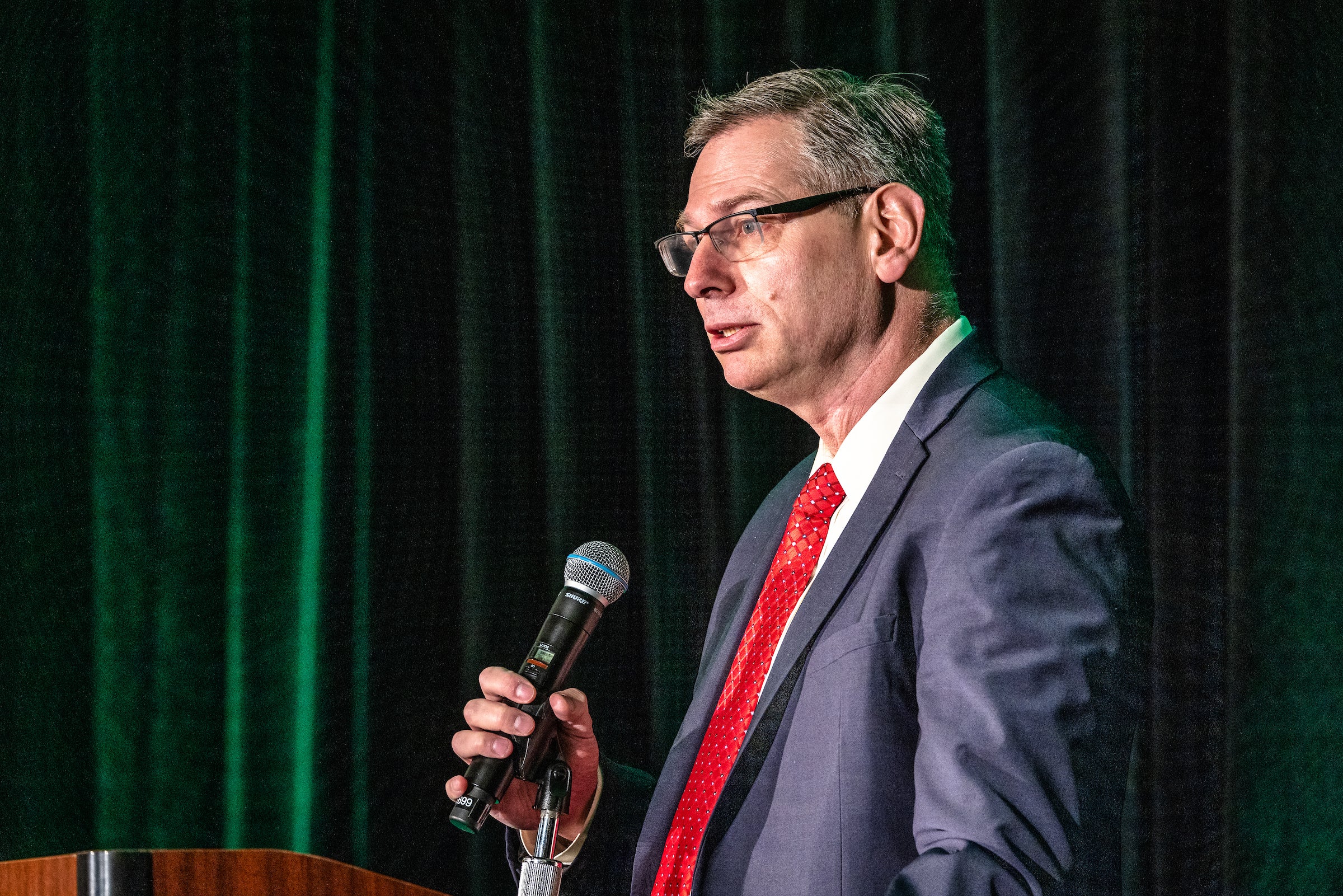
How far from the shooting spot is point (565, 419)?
91.6 inches

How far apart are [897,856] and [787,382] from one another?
63cm

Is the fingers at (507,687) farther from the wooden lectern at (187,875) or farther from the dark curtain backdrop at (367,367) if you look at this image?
the dark curtain backdrop at (367,367)

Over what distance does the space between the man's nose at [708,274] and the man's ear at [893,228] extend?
7.9 inches

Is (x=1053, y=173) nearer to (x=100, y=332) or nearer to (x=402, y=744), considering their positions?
(x=402, y=744)

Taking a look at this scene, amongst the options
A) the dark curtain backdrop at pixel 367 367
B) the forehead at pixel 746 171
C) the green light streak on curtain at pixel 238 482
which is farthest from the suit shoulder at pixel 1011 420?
the green light streak on curtain at pixel 238 482

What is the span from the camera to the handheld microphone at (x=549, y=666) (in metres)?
1.13

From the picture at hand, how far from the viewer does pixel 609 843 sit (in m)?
1.64

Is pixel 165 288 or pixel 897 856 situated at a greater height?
pixel 165 288

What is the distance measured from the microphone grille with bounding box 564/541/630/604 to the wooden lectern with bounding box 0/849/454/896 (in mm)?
361

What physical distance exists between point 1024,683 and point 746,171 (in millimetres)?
811

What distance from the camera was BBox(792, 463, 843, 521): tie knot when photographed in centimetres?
148

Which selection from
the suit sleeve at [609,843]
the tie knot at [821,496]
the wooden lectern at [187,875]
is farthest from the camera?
the suit sleeve at [609,843]

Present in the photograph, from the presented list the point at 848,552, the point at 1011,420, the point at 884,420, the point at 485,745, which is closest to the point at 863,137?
the point at 884,420

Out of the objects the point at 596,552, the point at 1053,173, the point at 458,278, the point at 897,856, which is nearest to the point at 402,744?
the point at 458,278
